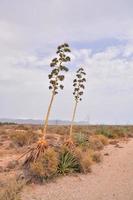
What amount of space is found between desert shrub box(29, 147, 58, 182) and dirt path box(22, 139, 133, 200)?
408 millimetres

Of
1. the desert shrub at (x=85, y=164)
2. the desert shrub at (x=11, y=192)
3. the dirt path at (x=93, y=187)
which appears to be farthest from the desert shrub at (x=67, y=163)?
the desert shrub at (x=11, y=192)

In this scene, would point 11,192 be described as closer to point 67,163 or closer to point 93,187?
point 93,187

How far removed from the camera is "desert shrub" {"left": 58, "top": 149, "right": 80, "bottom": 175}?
55.6ft

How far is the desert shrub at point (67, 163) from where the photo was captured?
667 inches

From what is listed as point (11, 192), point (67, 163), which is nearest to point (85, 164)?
point (67, 163)

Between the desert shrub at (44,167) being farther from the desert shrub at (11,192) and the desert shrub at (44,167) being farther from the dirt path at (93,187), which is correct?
the desert shrub at (11,192)

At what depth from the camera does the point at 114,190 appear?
48.6 feet

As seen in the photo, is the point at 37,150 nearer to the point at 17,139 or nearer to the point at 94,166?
the point at 94,166

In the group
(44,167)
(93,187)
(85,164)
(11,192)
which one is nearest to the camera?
(11,192)

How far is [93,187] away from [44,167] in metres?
1.96

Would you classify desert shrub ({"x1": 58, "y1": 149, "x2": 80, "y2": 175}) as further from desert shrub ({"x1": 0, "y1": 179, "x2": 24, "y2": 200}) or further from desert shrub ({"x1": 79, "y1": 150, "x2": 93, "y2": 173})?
desert shrub ({"x1": 0, "y1": 179, "x2": 24, "y2": 200})

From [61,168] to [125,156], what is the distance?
7.87 metres

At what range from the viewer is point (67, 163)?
56.4ft

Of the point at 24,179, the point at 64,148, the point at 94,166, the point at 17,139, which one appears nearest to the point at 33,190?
the point at 24,179
